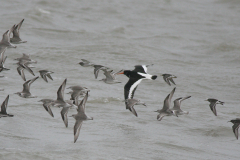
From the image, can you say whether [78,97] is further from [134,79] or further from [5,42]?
[5,42]

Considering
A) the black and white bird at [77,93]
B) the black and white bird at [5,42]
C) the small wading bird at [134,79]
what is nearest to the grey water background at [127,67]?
the black and white bird at [77,93]

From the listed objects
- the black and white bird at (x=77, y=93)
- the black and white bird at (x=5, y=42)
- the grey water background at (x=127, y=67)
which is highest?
the black and white bird at (x=5, y=42)

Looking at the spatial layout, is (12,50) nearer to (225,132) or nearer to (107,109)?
(107,109)

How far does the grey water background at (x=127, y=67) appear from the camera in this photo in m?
9.65

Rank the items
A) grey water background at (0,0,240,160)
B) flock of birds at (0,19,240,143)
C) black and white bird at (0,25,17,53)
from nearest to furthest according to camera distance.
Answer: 1. flock of birds at (0,19,240,143)
2. grey water background at (0,0,240,160)
3. black and white bird at (0,25,17,53)

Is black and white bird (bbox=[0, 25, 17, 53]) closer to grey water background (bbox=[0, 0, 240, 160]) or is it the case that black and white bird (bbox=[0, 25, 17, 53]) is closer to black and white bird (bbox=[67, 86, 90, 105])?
black and white bird (bbox=[67, 86, 90, 105])

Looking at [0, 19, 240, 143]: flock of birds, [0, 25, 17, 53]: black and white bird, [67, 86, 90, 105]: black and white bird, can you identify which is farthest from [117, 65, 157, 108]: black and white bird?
[0, 25, 17, 53]: black and white bird

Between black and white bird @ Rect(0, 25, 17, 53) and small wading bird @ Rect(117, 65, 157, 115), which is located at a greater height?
black and white bird @ Rect(0, 25, 17, 53)

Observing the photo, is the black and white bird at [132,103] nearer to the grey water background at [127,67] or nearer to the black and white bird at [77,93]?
the grey water background at [127,67]

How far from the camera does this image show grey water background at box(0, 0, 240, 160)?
965 centimetres

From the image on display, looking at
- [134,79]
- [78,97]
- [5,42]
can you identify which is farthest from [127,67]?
[5,42]

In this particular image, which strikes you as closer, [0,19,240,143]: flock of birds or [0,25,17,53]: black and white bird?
[0,19,240,143]: flock of birds

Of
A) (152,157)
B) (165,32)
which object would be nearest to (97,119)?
(152,157)

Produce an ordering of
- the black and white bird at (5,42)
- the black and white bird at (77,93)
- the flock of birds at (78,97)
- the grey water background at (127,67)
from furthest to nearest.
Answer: the black and white bird at (77,93) → the black and white bird at (5,42) → the grey water background at (127,67) → the flock of birds at (78,97)
